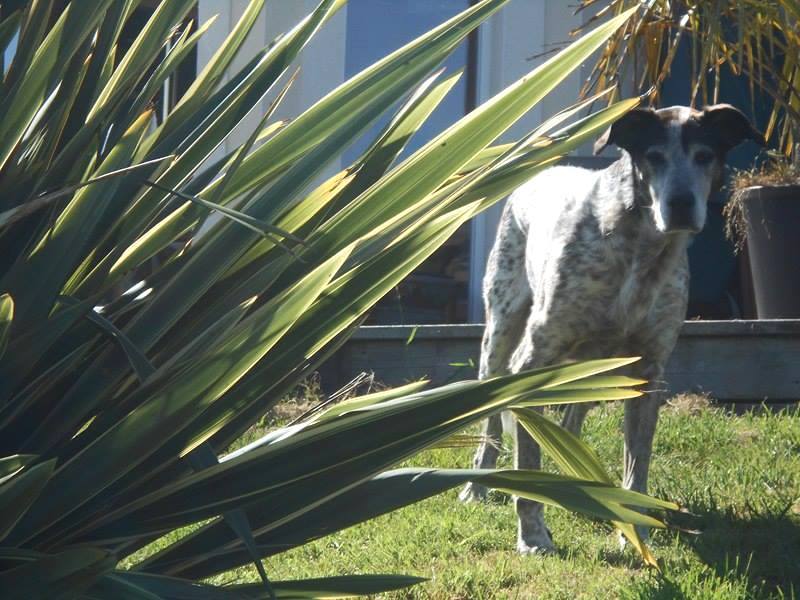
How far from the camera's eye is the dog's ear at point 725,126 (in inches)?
181

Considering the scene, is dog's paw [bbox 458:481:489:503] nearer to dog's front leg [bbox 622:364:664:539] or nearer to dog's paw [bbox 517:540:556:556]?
dog's front leg [bbox 622:364:664:539]

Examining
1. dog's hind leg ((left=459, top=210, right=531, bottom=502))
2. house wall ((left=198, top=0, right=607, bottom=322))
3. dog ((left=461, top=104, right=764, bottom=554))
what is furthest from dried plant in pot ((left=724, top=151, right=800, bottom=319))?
dog ((left=461, top=104, right=764, bottom=554))

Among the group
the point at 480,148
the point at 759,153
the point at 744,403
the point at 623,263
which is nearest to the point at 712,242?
the point at 759,153

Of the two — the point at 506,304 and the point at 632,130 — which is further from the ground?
the point at 632,130

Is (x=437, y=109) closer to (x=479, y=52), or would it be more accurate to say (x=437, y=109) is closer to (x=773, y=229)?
(x=479, y=52)

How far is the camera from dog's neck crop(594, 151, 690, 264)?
4.67 m

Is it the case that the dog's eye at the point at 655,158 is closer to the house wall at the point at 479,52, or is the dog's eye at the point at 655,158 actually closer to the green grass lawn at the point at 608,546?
the green grass lawn at the point at 608,546

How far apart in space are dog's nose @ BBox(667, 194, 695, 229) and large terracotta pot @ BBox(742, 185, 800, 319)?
299 centimetres

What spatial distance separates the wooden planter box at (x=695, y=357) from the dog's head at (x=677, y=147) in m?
2.30

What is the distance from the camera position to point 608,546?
413 cm

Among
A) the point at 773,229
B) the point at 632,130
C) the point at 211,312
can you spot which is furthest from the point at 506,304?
the point at 211,312

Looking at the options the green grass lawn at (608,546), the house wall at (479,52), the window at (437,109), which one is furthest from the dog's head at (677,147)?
the window at (437,109)

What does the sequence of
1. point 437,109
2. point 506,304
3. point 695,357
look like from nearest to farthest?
1. point 506,304
2. point 695,357
3. point 437,109

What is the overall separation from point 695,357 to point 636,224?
7.71 ft
